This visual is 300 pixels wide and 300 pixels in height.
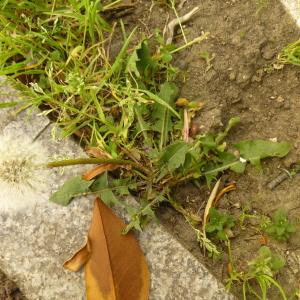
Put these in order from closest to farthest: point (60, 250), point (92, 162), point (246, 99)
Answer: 1. point (92, 162)
2. point (60, 250)
3. point (246, 99)

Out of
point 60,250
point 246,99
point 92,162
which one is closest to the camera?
point 92,162

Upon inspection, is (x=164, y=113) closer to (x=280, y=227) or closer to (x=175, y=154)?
(x=175, y=154)

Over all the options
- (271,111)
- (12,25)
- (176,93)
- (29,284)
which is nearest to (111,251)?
(29,284)

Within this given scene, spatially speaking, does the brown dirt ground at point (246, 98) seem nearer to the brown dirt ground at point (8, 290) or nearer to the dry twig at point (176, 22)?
the dry twig at point (176, 22)

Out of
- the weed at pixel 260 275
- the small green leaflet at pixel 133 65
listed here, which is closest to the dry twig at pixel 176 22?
the small green leaflet at pixel 133 65

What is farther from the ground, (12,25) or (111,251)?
(12,25)

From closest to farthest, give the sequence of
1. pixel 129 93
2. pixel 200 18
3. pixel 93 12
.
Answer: pixel 129 93 < pixel 93 12 < pixel 200 18

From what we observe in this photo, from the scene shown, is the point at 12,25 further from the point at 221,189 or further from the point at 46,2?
the point at 221,189

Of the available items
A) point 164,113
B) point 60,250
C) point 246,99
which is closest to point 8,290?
point 60,250
